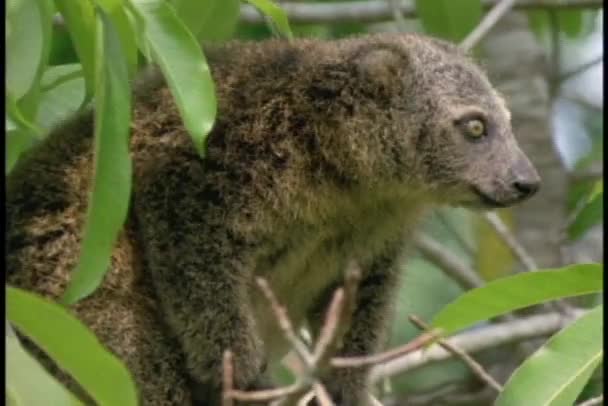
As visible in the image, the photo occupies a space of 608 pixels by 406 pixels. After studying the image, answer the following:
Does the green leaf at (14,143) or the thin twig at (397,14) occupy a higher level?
the green leaf at (14,143)

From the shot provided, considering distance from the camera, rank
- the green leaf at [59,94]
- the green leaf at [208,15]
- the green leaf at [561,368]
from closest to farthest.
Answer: the green leaf at [561,368]
the green leaf at [59,94]
the green leaf at [208,15]

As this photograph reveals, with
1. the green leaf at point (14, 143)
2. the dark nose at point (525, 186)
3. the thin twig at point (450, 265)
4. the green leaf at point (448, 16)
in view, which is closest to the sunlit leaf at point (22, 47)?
the green leaf at point (14, 143)

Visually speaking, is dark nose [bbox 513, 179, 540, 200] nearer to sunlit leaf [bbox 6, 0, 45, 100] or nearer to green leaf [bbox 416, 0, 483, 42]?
green leaf [bbox 416, 0, 483, 42]

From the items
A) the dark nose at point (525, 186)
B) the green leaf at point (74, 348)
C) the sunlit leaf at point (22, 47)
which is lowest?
the dark nose at point (525, 186)

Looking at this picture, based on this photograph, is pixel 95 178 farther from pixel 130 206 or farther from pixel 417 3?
pixel 417 3

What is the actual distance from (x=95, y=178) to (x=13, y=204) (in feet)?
3.65

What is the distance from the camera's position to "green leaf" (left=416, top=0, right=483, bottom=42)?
6594 millimetres

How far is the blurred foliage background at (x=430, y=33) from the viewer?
4547mm

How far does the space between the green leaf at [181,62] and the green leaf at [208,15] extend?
2.82 ft

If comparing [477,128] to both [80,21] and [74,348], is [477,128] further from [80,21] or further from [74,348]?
[74,348]

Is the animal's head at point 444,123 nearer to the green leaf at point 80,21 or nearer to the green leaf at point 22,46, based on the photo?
the green leaf at point 80,21

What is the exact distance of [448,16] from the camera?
6652 mm

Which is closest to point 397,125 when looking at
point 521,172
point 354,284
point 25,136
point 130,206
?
point 521,172

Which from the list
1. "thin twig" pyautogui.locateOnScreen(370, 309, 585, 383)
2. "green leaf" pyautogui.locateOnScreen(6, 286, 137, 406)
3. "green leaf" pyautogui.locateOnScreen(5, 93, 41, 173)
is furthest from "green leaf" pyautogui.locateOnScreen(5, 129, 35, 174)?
"thin twig" pyautogui.locateOnScreen(370, 309, 585, 383)
